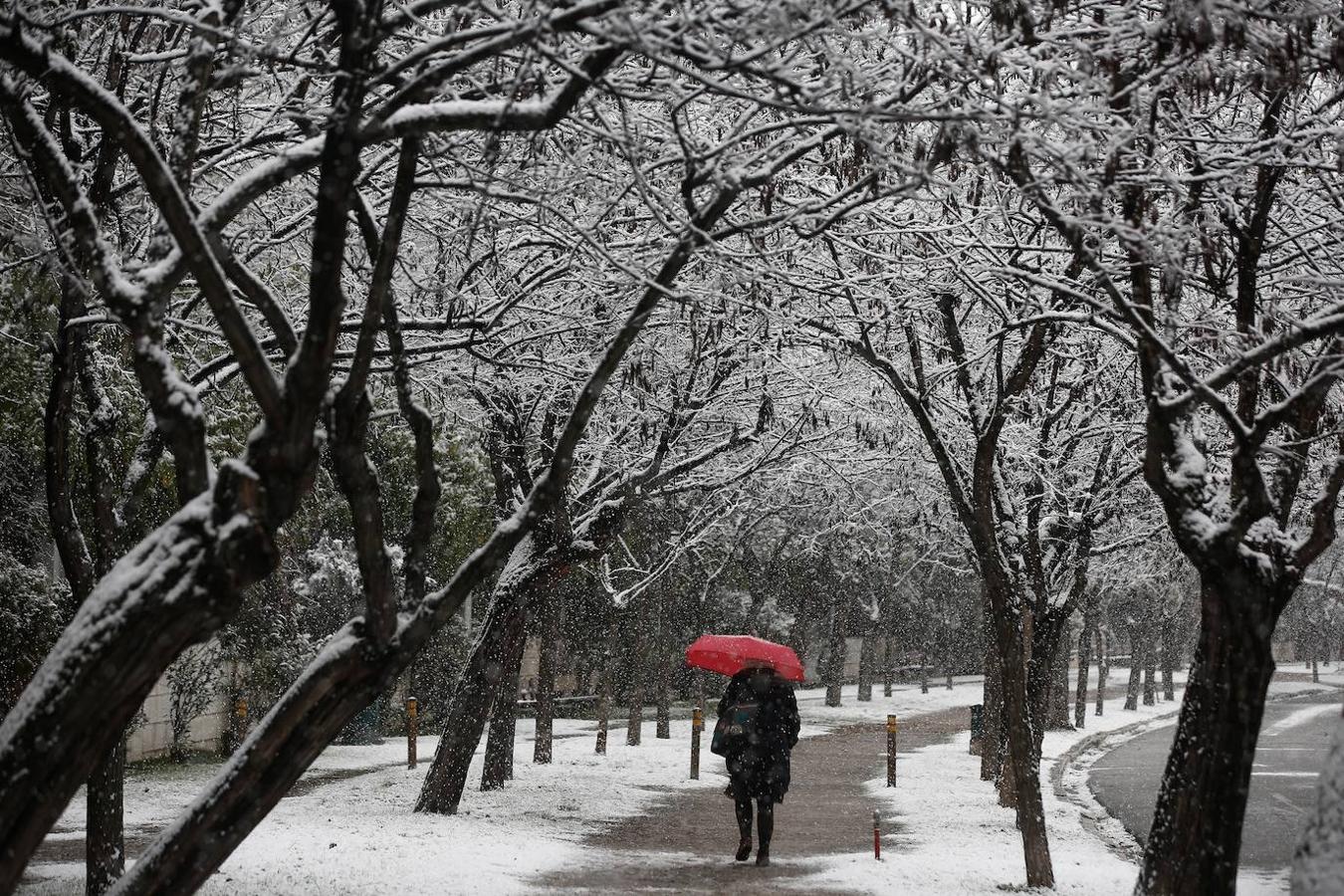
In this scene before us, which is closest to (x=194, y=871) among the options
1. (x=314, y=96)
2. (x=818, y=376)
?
(x=314, y=96)

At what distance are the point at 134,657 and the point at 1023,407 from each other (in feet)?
36.8

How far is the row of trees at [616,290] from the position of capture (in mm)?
5062

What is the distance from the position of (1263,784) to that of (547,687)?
11.5 meters

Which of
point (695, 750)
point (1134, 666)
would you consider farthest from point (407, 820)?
point (1134, 666)

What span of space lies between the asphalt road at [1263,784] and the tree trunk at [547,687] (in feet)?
26.7

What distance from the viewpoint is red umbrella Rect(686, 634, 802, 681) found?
40.2ft

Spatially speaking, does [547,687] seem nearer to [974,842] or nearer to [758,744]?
[974,842]

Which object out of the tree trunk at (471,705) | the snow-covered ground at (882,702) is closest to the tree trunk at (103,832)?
the tree trunk at (471,705)

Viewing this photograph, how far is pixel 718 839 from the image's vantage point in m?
13.7

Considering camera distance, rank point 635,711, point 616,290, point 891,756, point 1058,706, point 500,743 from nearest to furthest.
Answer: point 616,290 → point 500,743 → point 891,756 → point 635,711 → point 1058,706

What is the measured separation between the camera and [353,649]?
5613 mm

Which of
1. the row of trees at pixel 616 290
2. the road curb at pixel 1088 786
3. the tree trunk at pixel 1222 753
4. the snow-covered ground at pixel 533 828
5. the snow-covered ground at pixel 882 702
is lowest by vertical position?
the snow-covered ground at pixel 882 702

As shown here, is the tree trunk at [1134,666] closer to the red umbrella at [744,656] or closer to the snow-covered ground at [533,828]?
the snow-covered ground at [533,828]

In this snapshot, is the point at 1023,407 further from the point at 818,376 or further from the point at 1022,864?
the point at 1022,864
